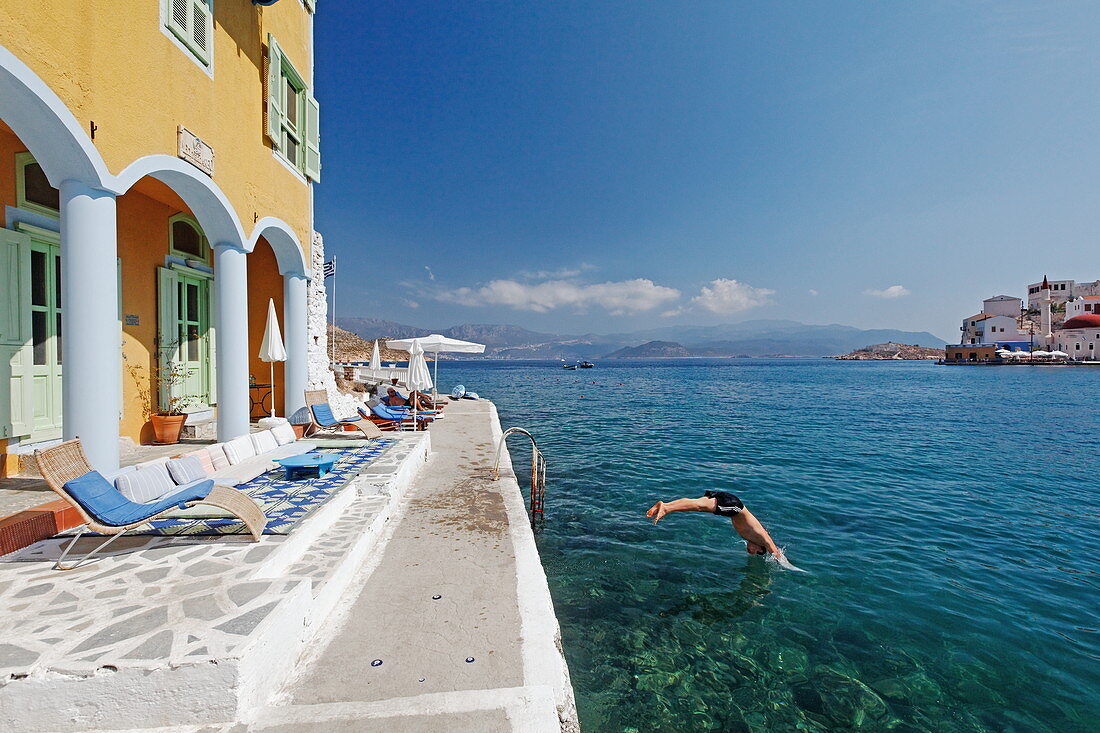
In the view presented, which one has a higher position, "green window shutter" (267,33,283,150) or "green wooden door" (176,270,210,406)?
"green window shutter" (267,33,283,150)

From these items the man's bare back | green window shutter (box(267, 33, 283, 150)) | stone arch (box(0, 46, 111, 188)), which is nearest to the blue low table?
stone arch (box(0, 46, 111, 188))

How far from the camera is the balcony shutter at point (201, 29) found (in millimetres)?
6191

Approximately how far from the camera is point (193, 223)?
8.60 metres

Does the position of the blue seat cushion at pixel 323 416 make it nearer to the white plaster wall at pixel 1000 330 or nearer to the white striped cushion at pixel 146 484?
the white striped cushion at pixel 146 484

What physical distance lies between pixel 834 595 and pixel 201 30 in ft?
35.6

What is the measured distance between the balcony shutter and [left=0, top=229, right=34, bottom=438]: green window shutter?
3.24m

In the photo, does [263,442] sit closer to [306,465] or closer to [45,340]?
[306,465]

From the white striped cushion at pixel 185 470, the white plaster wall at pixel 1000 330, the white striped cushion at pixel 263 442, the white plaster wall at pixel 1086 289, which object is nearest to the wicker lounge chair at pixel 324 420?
the white striped cushion at pixel 263 442

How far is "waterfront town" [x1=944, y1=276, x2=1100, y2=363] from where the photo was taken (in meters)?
76.2

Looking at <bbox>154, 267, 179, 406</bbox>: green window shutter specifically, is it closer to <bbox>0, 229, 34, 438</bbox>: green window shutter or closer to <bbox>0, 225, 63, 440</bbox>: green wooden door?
<bbox>0, 225, 63, 440</bbox>: green wooden door

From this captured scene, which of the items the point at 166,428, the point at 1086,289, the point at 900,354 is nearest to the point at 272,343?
the point at 166,428

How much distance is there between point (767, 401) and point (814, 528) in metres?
24.8

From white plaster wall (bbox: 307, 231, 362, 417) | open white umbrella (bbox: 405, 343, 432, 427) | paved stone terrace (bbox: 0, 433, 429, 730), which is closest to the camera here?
paved stone terrace (bbox: 0, 433, 429, 730)

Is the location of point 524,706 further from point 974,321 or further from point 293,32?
point 974,321
